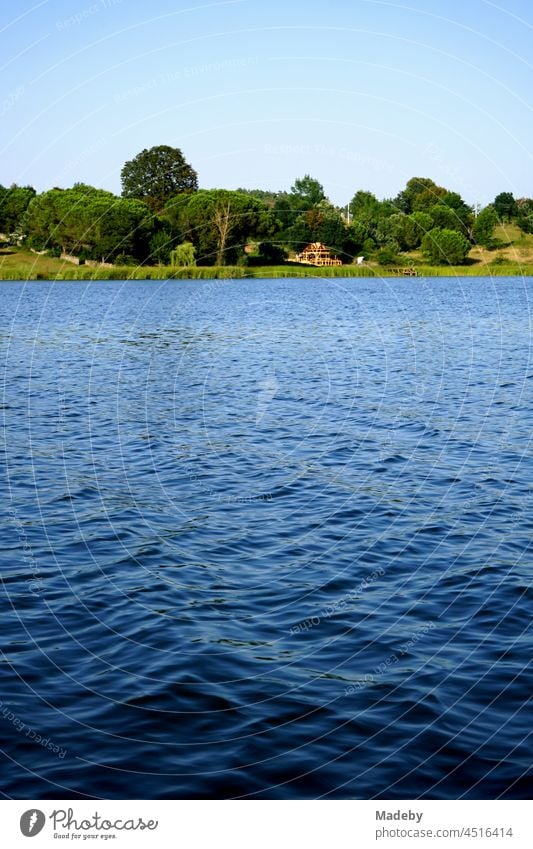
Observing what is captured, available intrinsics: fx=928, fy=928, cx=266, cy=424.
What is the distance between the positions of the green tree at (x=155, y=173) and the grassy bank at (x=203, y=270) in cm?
3929

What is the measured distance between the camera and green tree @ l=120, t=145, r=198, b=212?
618ft

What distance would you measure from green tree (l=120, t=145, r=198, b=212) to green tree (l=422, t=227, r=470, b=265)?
58632 millimetres

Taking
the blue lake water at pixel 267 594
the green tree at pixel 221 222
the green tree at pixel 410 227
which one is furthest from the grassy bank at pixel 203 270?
the blue lake water at pixel 267 594

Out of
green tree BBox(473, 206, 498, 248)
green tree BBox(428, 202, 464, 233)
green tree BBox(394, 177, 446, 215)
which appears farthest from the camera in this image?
green tree BBox(473, 206, 498, 248)

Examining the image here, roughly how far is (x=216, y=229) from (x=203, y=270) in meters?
5.90

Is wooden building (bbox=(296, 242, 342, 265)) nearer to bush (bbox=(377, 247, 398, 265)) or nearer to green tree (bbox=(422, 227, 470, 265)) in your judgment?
bush (bbox=(377, 247, 398, 265))

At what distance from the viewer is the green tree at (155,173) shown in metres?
188

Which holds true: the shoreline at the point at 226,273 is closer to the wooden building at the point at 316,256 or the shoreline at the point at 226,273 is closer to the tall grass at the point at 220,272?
the tall grass at the point at 220,272

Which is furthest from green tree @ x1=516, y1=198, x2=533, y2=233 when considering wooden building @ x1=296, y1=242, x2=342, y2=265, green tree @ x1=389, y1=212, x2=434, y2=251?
wooden building @ x1=296, y1=242, x2=342, y2=265

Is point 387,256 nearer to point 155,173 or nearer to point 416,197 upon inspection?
point 416,197

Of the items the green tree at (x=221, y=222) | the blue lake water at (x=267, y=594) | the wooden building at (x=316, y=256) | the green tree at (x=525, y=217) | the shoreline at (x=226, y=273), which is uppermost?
the green tree at (x=525, y=217)
